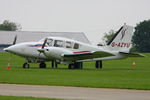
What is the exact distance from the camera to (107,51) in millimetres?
48031

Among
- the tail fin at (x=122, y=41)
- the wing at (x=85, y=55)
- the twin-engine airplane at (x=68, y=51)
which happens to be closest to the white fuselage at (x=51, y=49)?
the twin-engine airplane at (x=68, y=51)

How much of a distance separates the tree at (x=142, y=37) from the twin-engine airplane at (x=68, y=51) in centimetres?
10375

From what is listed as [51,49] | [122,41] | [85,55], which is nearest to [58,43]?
[51,49]

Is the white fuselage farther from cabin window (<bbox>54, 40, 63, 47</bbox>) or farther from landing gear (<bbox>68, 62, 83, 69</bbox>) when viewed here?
landing gear (<bbox>68, 62, 83, 69</bbox>)

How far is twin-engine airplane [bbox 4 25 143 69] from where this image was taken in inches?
1804

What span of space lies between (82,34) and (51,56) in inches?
3558

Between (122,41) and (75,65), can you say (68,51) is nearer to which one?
(75,65)

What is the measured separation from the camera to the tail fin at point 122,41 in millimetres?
48188

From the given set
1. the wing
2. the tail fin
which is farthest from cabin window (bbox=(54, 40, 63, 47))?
the tail fin

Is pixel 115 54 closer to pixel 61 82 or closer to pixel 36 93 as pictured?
pixel 61 82

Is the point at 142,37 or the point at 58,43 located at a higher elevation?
the point at 142,37

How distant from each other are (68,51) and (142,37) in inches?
4447

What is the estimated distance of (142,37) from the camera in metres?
157

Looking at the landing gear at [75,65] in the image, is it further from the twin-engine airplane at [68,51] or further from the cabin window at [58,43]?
the cabin window at [58,43]
